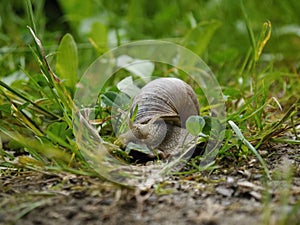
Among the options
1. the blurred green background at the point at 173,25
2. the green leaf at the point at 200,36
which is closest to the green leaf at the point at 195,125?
the green leaf at the point at 200,36

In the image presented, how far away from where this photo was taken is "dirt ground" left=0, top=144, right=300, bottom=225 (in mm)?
885

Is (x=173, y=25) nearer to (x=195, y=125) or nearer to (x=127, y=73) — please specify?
(x=127, y=73)

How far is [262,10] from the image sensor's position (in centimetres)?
281

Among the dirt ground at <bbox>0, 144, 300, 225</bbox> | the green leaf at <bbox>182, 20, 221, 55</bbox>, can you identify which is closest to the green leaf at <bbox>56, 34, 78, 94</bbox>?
the dirt ground at <bbox>0, 144, 300, 225</bbox>

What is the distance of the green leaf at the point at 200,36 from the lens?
2.09 meters

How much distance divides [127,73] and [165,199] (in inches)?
42.7

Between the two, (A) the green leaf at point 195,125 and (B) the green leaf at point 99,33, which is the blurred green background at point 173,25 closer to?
(B) the green leaf at point 99,33

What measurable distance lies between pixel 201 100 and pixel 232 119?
314mm

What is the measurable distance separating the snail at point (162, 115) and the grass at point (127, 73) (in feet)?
0.28

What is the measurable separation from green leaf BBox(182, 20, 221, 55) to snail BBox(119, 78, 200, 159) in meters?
0.72

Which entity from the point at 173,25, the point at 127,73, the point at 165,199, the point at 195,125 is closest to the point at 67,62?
the point at 127,73

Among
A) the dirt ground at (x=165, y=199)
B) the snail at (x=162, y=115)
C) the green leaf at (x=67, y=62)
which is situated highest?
the green leaf at (x=67, y=62)

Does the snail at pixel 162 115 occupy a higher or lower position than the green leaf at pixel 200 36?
lower

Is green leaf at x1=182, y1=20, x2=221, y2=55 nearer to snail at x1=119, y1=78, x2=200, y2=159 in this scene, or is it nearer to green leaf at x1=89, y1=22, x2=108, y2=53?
green leaf at x1=89, y1=22, x2=108, y2=53
